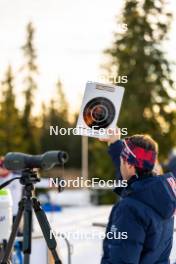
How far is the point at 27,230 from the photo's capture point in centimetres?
377

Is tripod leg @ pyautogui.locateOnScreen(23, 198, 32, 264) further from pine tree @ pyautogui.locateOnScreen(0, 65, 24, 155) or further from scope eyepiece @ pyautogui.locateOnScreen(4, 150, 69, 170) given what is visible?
pine tree @ pyautogui.locateOnScreen(0, 65, 24, 155)

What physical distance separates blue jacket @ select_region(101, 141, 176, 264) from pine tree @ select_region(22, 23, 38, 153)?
4234cm

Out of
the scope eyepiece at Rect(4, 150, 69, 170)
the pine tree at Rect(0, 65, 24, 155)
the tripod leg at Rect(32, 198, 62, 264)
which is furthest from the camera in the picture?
the pine tree at Rect(0, 65, 24, 155)

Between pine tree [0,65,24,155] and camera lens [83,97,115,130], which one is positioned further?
pine tree [0,65,24,155]

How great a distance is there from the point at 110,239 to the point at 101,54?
24702mm

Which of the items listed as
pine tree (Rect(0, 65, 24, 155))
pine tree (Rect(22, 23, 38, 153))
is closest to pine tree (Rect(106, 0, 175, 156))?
pine tree (Rect(0, 65, 24, 155))

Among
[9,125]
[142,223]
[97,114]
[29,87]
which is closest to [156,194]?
[142,223]

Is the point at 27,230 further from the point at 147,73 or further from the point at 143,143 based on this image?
the point at 147,73

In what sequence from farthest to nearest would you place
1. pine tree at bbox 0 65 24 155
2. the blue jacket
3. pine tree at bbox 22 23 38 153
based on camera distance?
pine tree at bbox 22 23 38 153, pine tree at bbox 0 65 24 155, the blue jacket

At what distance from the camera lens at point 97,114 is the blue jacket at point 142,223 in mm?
970

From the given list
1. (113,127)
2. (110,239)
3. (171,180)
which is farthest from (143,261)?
(113,127)

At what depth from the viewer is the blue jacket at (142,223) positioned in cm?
327

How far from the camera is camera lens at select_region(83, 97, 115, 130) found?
14.4ft

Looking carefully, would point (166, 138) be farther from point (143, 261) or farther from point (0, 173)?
point (143, 261)
